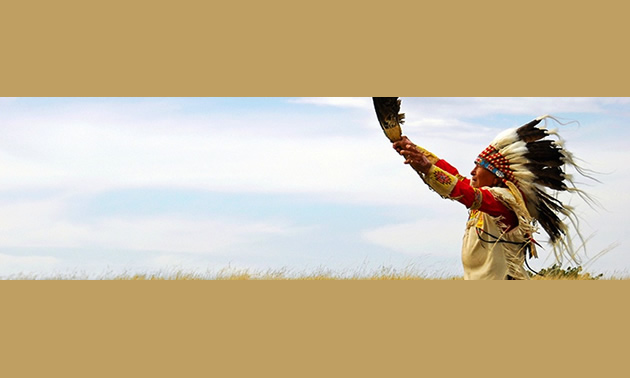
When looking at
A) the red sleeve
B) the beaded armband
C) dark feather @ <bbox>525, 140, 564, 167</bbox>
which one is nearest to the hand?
the beaded armband

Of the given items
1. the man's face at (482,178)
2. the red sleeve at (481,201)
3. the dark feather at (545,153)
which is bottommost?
the red sleeve at (481,201)

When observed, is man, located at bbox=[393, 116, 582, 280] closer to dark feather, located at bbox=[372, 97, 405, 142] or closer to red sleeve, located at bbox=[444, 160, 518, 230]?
red sleeve, located at bbox=[444, 160, 518, 230]

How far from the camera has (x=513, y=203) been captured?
8.23m

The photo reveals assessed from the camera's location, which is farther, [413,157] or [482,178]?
[482,178]

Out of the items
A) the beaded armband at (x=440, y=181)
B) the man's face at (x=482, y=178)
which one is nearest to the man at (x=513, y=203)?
the man's face at (x=482, y=178)

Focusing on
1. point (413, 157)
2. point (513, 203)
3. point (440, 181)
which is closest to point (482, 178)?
point (513, 203)

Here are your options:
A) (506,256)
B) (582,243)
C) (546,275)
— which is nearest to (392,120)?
(506,256)

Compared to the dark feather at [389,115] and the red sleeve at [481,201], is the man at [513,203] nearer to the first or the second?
the red sleeve at [481,201]

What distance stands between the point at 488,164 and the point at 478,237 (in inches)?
29.4

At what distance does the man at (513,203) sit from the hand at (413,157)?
1.49ft

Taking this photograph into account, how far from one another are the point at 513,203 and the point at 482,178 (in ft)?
1.56

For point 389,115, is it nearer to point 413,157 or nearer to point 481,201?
point 413,157

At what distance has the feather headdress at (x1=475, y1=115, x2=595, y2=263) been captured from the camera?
848cm

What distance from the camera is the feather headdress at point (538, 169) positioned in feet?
27.8
